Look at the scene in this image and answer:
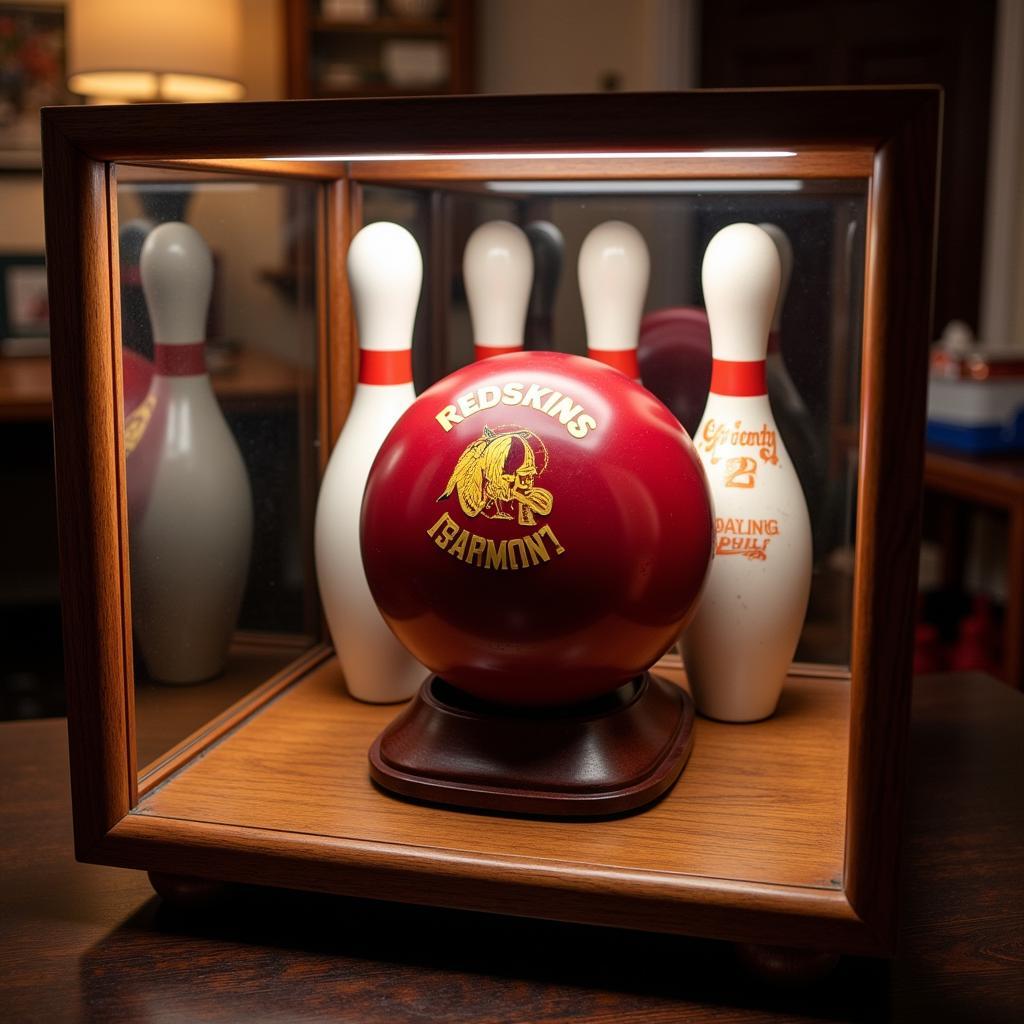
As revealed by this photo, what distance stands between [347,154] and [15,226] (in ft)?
11.3

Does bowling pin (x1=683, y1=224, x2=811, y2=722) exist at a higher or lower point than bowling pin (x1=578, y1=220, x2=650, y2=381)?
lower

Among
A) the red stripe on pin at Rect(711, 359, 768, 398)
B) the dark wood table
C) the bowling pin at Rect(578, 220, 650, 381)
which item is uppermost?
the bowling pin at Rect(578, 220, 650, 381)

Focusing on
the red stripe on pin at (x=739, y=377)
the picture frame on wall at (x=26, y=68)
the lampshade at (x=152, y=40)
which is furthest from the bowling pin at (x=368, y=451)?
the picture frame on wall at (x=26, y=68)

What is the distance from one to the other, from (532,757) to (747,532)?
0.70 feet

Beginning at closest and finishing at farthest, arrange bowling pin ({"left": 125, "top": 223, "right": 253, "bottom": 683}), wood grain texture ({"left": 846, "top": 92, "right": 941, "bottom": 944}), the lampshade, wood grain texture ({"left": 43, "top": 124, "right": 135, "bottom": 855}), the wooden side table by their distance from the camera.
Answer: wood grain texture ({"left": 846, "top": 92, "right": 941, "bottom": 944})
wood grain texture ({"left": 43, "top": 124, "right": 135, "bottom": 855})
bowling pin ({"left": 125, "top": 223, "right": 253, "bottom": 683})
the wooden side table
the lampshade

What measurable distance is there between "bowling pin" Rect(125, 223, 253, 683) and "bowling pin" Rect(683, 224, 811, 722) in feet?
1.02

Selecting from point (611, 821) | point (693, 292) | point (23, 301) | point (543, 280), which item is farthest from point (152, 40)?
point (611, 821)

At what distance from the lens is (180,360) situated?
2.59ft

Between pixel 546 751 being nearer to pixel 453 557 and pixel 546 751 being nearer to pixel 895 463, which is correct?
pixel 453 557

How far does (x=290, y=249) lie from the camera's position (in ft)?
3.03

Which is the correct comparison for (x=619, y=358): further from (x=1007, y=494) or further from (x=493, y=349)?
(x=1007, y=494)

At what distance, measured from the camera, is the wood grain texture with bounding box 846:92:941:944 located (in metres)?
0.52

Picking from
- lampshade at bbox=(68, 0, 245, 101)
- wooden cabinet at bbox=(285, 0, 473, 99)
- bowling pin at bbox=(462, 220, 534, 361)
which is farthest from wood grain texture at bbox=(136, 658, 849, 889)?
wooden cabinet at bbox=(285, 0, 473, 99)

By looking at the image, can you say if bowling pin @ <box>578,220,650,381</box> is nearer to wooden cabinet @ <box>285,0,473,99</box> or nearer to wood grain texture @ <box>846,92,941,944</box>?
wood grain texture @ <box>846,92,941,944</box>
